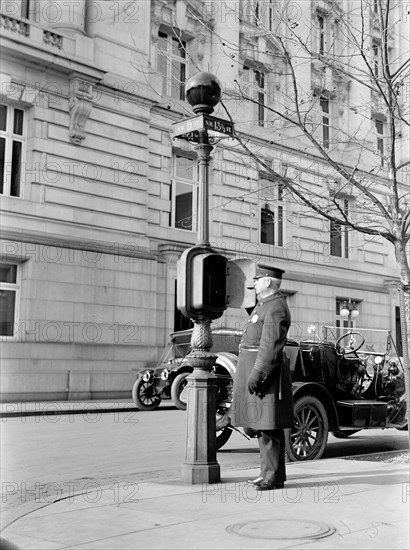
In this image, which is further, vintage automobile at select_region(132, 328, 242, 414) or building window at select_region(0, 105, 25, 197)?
building window at select_region(0, 105, 25, 197)

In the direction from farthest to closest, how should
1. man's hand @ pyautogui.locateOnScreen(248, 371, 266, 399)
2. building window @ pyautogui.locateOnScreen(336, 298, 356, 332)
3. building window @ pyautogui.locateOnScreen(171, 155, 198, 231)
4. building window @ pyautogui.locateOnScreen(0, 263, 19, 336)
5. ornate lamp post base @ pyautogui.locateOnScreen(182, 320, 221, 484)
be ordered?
1. building window @ pyautogui.locateOnScreen(336, 298, 356, 332)
2. building window @ pyautogui.locateOnScreen(171, 155, 198, 231)
3. building window @ pyautogui.locateOnScreen(0, 263, 19, 336)
4. ornate lamp post base @ pyautogui.locateOnScreen(182, 320, 221, 484)
5. man's hand @ pyautogui.locateOnScreen(248, 371, 266, 399)

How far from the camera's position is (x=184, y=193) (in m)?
27.8

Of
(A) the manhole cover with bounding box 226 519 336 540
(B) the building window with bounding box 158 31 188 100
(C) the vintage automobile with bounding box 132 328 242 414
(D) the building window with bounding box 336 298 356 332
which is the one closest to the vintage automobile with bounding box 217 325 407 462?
(A) the manhole cover with bounding box 226 519 336 540

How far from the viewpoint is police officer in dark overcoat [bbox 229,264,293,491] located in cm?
699

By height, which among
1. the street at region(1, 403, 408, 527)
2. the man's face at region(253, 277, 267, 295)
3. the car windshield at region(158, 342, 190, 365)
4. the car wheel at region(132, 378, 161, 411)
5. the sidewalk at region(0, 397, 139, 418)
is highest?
the man's face at region(253, 277, 267, 295)

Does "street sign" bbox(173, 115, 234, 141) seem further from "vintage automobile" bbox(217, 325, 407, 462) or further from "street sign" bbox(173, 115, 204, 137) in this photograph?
"vintage automobile" bbox(217, 325, 407, 462)

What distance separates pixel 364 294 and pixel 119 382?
14870 millimetres

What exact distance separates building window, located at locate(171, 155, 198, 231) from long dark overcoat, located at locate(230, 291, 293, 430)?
65.0 ft

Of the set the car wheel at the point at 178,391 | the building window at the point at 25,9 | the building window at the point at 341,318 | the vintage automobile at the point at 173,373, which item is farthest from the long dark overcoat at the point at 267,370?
the building window at the point at 341,318

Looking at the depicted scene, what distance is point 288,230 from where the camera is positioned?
1223 inches

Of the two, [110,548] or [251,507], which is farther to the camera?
[251,507]

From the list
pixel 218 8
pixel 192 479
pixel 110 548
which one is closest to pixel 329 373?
pixel 192 479

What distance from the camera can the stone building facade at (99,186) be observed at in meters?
22.0

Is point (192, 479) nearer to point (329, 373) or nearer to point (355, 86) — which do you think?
point (329, 373)
